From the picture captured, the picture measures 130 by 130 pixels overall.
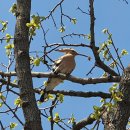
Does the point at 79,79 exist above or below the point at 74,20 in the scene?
below

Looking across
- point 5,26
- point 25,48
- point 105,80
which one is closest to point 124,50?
point 105,80

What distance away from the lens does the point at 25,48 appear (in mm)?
4781

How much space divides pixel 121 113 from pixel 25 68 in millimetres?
1263

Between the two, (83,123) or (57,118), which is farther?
(83,123)

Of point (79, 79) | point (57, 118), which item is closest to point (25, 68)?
point (79, 79)

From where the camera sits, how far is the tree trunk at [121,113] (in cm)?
501

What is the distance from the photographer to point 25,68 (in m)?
4.60

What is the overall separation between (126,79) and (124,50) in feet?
5.37

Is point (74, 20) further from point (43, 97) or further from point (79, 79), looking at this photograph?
point (79, 79)

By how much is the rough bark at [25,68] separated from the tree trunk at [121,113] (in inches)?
42.8

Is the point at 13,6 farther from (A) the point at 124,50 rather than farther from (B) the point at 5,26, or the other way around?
(A) the point at 124,50

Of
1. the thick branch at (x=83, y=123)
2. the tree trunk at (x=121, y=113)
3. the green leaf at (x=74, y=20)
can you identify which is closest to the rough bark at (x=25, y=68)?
the tree trunk at (x=121, y=113)

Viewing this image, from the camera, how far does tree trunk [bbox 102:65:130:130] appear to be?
5.01m

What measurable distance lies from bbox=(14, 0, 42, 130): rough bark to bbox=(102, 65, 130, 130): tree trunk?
3.57 ft
